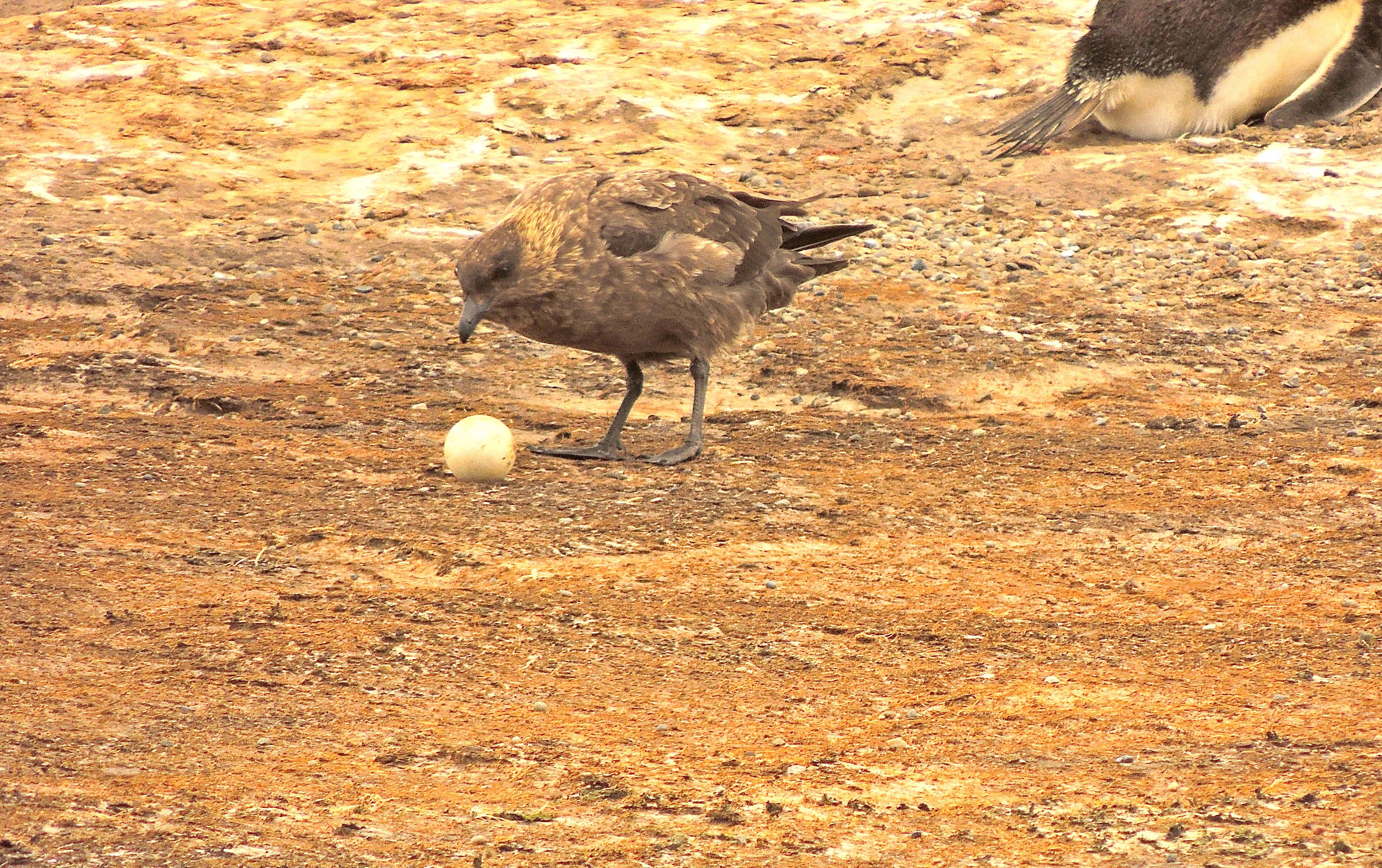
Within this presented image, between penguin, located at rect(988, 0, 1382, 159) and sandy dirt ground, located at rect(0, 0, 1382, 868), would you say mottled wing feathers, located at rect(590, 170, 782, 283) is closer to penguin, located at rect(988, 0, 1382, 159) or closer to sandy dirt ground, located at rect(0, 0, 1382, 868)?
sandy dirt ground, located at rect(0, 0, 1382, 868)

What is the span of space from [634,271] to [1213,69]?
7.17m

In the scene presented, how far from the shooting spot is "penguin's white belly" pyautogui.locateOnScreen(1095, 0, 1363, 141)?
1073 centimetres

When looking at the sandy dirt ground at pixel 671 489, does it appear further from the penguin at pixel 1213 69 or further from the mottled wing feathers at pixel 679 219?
the mottled wing feathers at pixel 679 219

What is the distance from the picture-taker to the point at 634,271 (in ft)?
18.5

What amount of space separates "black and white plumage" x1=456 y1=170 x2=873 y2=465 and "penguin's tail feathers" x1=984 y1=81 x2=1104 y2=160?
4.91 m

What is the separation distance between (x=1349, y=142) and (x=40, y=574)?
9.48 metres

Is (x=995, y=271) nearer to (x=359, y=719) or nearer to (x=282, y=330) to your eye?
(x=282, y=330)

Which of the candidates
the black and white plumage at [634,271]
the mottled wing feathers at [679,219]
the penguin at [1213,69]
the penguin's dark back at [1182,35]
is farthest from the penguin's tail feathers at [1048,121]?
the mottled wing feathers at [679,219]

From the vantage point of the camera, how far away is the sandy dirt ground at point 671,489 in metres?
3.16

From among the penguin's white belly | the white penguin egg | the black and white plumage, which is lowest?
the white penguin egg

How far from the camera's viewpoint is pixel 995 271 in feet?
29.2

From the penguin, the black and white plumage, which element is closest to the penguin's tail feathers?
the penguin

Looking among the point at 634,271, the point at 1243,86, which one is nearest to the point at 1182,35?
the point at 1243,86

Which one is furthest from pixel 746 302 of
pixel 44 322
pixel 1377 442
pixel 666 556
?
pixel 44 322
